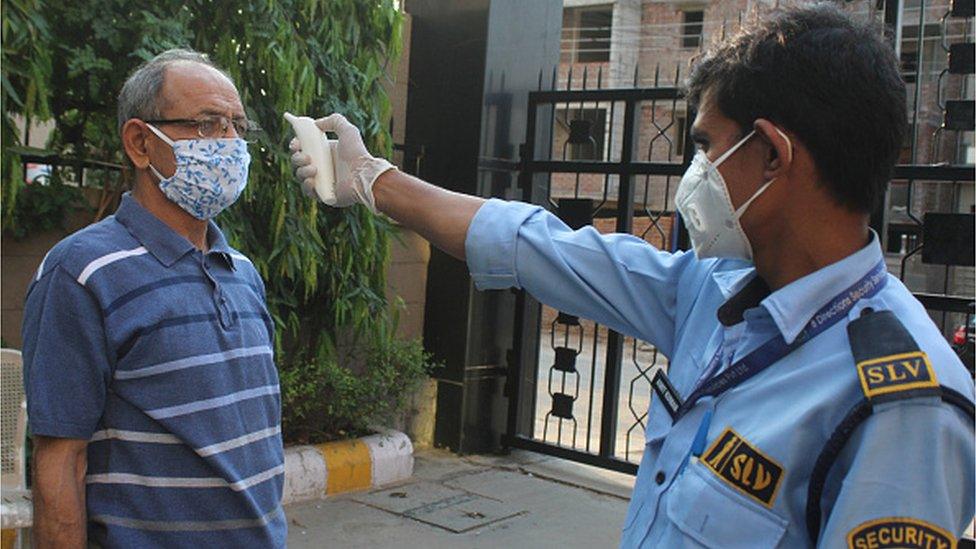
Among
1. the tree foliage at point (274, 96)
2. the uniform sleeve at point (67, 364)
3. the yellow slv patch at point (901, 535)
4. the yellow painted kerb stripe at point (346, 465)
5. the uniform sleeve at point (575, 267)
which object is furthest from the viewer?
the yellow painted kerb stripe at point (346, 465)

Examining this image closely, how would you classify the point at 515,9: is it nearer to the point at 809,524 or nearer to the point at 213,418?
the point at 213,418

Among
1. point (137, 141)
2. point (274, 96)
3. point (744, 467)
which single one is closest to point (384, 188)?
point (744, 467)

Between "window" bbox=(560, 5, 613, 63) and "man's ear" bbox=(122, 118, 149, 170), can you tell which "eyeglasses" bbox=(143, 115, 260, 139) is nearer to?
"man's ear" bbox=(122, 118, 149, 170)

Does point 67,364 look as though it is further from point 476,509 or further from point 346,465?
point 476,509

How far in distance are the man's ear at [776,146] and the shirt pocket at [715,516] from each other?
0.43 metres

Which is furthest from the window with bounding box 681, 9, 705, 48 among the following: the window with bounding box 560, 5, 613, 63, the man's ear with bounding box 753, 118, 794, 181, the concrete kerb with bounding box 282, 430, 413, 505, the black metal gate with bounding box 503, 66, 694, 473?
the man's ear with bounding box 753, 118, 794, 181

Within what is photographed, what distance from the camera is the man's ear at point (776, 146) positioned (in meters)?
1.43

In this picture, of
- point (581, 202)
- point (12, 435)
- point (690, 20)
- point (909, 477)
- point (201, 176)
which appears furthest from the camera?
point (690, 20)

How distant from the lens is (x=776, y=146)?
1.43 meters

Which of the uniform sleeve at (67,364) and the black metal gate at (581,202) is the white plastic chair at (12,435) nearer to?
the uniform sleeve at (67,364)

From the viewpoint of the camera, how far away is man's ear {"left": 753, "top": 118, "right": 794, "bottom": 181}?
143cm

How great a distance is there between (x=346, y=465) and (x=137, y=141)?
3.21 m

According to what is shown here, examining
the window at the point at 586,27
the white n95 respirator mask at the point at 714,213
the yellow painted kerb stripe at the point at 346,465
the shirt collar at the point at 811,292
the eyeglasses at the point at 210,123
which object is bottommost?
the yellow painted kerb stripe at the point at 346,465

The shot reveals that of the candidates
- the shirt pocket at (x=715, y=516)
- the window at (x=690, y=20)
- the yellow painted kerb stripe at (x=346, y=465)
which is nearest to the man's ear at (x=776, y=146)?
the shirt pocket at (x=715, y=516)
